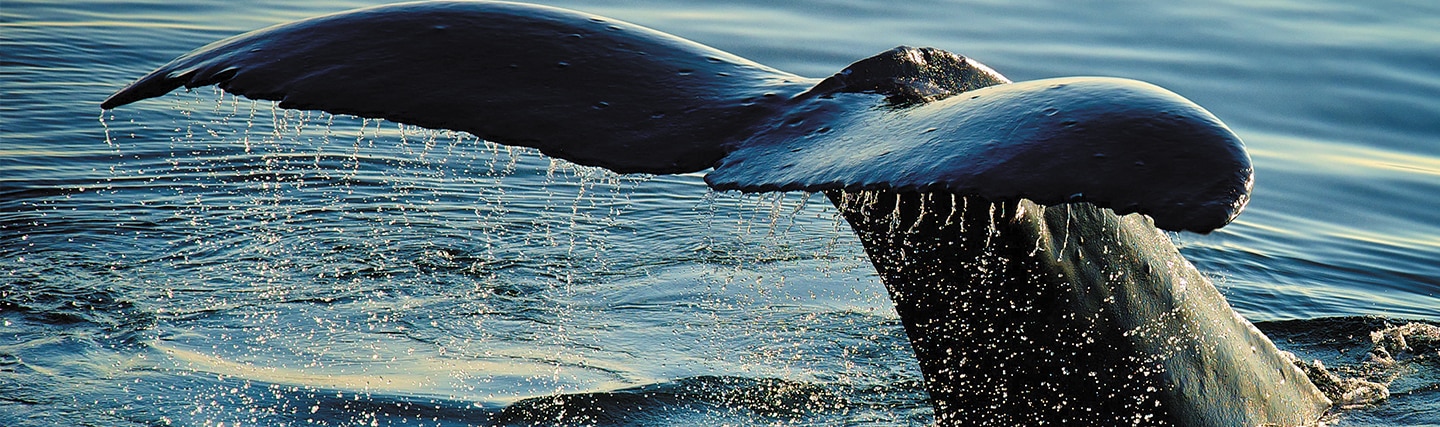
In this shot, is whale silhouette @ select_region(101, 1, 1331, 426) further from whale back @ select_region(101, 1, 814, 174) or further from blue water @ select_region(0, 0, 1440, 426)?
blue water @ select_region(0, 0, 1440, 426)

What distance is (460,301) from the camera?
511cm

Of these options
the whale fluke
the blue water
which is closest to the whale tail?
the whale fluke

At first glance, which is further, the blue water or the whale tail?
the blue water

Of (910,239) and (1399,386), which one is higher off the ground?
(910,239)

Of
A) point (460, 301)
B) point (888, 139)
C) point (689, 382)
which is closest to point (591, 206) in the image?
point (460, 301)

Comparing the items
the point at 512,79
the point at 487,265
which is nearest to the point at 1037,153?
the point at 512,79

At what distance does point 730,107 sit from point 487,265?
3.38m

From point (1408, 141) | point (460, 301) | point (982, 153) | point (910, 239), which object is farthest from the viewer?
point (1408, 141)

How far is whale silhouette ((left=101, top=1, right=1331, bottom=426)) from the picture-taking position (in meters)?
1.78

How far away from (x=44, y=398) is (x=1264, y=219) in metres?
5.38

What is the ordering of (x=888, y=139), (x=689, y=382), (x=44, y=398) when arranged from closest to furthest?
(x=888, y=139) → (x=44, y=398) → (x=689, y=382)

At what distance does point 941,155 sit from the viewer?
6.06 feet

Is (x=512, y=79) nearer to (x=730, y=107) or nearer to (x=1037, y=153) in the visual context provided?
(x=730, y=107)

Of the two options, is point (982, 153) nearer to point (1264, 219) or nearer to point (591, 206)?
point (591, 206)
